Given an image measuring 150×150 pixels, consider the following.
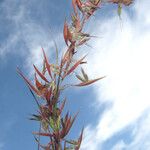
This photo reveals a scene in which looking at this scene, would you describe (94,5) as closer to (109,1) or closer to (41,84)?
(109,1)

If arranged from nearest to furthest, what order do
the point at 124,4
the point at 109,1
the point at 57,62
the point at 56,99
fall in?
1. the point at 56,99
2. the point at 57,62
3. the point at 109,1
4. the point at 124,4

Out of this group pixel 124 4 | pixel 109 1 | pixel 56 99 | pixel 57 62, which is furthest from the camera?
pixel 124 4

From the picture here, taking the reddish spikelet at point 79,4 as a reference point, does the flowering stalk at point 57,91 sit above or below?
below

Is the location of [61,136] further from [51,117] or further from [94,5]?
[94,5]

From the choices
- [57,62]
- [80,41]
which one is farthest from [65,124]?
[80,41]

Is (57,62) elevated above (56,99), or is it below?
above

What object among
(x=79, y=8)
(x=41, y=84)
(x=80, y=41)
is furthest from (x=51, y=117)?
(x=79, y=8)

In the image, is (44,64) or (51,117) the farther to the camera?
(44,64)

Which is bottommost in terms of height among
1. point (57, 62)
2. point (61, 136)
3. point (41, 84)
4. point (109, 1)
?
point (61, 136)

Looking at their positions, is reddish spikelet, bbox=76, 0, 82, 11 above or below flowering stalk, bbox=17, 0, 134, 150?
above
